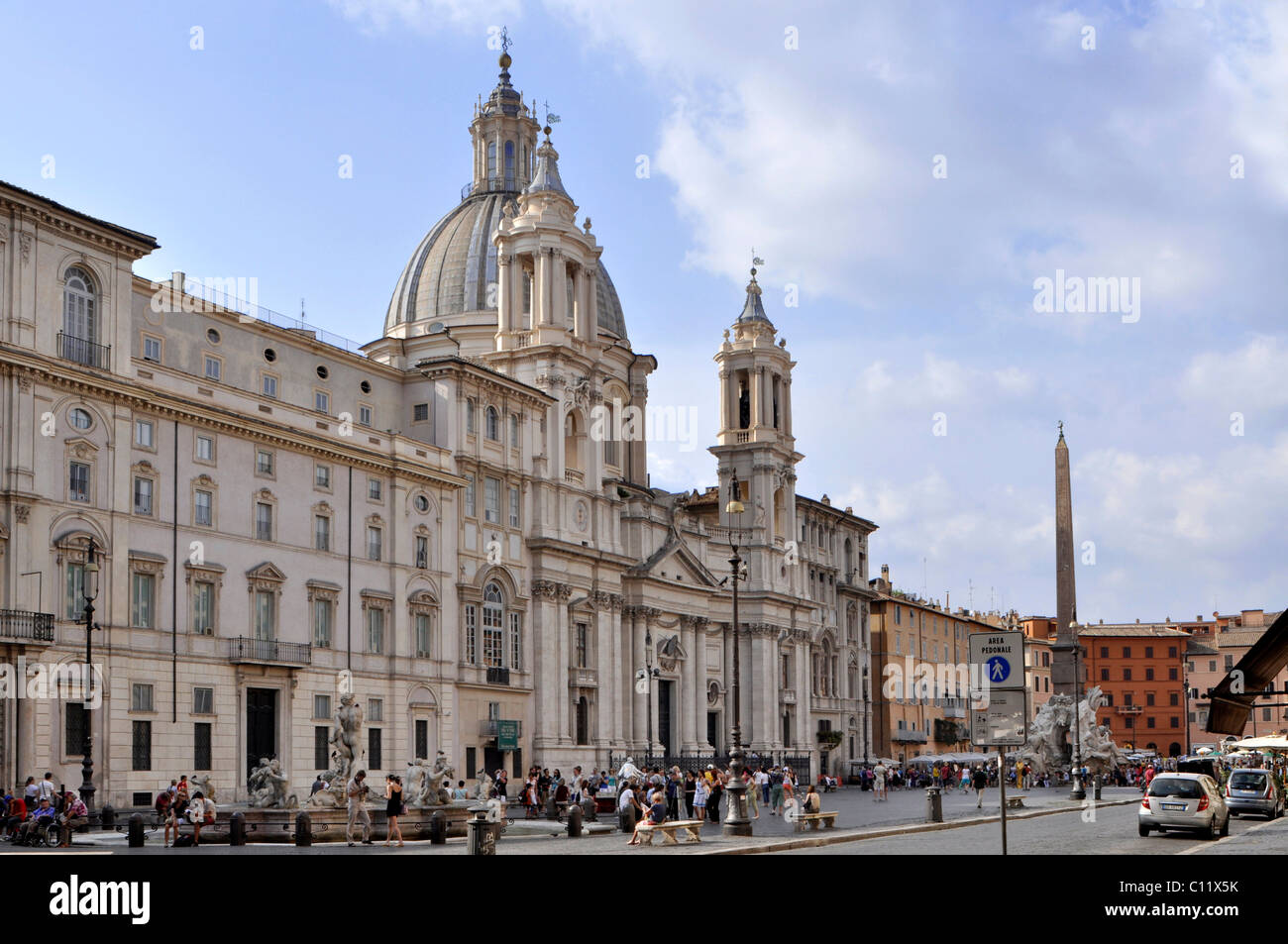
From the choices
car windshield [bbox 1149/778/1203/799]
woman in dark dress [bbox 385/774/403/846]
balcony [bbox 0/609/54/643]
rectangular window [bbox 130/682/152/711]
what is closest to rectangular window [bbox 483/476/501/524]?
rectangular window [bbox 130/682/152/711]

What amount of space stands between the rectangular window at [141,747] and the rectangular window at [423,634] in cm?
1341

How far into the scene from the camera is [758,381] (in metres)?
88.4

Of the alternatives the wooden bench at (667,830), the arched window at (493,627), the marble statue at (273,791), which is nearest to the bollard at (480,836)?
the wooden bench at (667,830)

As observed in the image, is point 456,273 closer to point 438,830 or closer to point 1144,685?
point 438,830

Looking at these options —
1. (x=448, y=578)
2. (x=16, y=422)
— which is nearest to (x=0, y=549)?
(x=16, y=422)

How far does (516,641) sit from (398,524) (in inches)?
372

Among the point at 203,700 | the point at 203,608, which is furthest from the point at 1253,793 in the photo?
the point at 203,608

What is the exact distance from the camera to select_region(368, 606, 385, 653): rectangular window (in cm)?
5391

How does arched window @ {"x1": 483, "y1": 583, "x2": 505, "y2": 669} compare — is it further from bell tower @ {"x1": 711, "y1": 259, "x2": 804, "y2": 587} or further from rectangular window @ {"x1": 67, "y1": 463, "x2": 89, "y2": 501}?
bell tower @ {"x1": 711, "y1": 259, "x2": 804, "y2": 587}

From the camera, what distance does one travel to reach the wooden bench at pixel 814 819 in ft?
125

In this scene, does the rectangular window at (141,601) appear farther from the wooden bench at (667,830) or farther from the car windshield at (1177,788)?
the car windshield at (1177,788)
